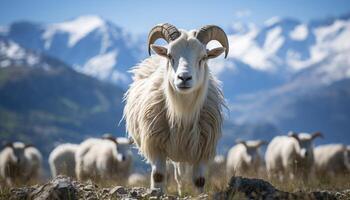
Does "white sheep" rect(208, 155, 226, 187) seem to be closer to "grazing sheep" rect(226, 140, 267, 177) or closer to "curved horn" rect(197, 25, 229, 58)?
"curved horn" rect(197, 25, 229, 58)

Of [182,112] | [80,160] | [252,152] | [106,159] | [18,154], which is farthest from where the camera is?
[252,152]

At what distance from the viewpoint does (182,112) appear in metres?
9.06

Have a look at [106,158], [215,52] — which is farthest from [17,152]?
[215,52]

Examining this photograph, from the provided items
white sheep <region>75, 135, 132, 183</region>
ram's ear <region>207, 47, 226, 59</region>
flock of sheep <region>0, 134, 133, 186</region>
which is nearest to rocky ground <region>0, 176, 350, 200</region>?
ram's ear <region>207, 47, 226, 59</region>

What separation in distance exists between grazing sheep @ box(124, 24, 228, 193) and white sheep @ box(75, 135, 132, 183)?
10.4 meters

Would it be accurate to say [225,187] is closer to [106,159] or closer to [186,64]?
[186,64]

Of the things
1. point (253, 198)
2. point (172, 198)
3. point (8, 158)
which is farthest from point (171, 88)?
point (8, 158)

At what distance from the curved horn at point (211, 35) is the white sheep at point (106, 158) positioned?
1053 centimetres

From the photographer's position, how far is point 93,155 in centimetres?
2058

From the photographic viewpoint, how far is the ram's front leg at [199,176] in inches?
344

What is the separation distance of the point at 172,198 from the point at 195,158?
1981 mm

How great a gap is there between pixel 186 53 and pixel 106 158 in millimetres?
12383

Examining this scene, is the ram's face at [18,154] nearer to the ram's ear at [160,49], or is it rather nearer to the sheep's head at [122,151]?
the sheep's head at [122,151]

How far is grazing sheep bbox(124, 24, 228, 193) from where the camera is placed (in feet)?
28.8
